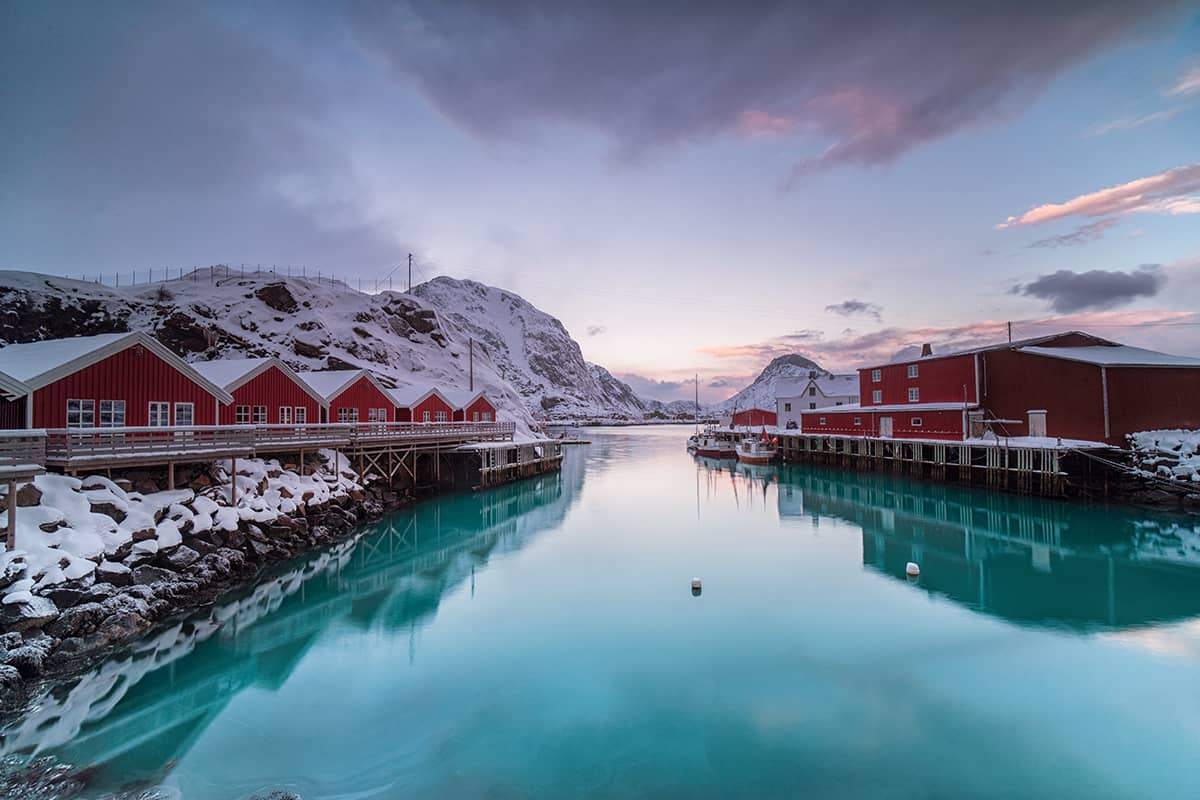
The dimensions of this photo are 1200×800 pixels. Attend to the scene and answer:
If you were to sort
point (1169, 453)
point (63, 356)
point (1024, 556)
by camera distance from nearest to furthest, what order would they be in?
point (63, 356) < point (1024, 556) < point (1169, 453)

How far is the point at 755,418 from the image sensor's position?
267 ft

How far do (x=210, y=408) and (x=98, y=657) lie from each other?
1380 centimetres

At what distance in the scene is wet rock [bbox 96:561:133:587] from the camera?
1455 cm

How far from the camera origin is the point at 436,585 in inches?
797

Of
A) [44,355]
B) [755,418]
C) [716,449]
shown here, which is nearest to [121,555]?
[44,355]

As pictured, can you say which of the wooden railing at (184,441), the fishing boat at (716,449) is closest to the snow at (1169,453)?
the fishing boat at (716,449)

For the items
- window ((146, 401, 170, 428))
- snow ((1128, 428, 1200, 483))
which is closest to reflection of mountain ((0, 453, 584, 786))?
window ((146, 401, 170, 428))

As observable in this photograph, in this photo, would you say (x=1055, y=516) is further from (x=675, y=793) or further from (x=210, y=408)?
(x=210, y=408)

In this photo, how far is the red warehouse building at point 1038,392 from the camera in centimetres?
3369

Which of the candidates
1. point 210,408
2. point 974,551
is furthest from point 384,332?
point 974,551

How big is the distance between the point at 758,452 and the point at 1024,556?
1413 inches

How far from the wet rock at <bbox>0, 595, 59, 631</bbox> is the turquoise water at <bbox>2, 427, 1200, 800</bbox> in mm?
1835

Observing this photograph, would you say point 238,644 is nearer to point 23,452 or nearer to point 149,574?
point 149,574

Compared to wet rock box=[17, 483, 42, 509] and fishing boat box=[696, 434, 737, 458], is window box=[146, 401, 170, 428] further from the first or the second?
fishing boat box=[696, 434, 737, 458]
